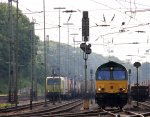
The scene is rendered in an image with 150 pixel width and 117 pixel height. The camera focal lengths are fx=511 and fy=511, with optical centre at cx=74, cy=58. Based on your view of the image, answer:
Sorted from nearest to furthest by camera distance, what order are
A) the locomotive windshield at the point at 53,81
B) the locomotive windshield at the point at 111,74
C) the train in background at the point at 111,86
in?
the train in background at the point at 111,86 → the locomotive windshield at the point at 111,74 → the locomotive windshield at the point at 53,81

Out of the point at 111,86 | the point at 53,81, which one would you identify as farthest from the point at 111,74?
the point at 53,81

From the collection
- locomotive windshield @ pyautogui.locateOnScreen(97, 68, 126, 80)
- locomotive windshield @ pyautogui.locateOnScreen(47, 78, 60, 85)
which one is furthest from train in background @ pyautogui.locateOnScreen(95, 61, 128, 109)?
locomotive windshield @ pyautogui.locateOnScreen(47, 78, 60, 85)

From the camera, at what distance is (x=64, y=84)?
6819 centimetres

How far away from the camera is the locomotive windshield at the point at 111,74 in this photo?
35562 millimetres

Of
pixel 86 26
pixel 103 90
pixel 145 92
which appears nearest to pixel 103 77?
pixel 103 90

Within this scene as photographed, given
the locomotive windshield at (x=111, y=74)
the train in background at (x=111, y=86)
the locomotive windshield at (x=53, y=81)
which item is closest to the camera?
the train in background at (x=111, y=86)

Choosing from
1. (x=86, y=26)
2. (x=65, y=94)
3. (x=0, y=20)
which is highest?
(x=0, y=20)

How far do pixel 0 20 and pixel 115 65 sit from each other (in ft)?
225

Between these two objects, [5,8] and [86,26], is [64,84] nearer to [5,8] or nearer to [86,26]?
[86,26]

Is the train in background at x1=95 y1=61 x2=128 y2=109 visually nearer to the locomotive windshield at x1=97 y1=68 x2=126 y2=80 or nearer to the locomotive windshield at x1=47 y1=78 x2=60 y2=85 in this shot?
the locomotive windshield at x1=97 y1=68 x2=126 y2=80

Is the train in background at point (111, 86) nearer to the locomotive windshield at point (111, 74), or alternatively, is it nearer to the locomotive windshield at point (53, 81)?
the locomotive windshield at point (111, 74)

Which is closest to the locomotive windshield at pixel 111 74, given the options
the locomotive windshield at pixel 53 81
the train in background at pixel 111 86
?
the train in background at pixel 111 86

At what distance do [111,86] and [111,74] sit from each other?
3.03ft

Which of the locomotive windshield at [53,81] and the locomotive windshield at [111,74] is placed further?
the locomotive windshield at [53,81]
